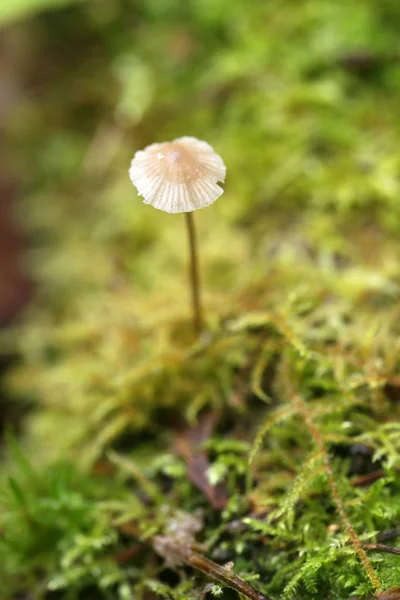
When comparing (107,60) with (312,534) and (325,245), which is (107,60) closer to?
(325,245)

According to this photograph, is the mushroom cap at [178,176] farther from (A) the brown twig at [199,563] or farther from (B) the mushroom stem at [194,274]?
(A) the brown twig at [199,563]

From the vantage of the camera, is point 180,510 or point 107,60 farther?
point 107,60

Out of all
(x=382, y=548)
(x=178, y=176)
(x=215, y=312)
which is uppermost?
(x=178, y=176)

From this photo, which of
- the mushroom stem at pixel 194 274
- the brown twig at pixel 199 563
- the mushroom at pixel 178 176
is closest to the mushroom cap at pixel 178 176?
the mushroom at pixel 178 176

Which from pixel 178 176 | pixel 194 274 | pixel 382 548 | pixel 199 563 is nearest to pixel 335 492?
pixel 382 548

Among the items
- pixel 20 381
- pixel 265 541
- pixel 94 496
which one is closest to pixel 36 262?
pixel 20 381

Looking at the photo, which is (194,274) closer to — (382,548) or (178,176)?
(178,176)
